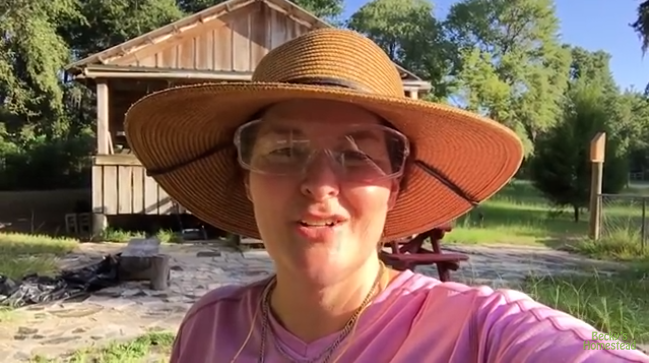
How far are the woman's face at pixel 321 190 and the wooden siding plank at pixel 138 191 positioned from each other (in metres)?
11.0

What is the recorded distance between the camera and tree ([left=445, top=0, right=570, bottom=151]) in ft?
120

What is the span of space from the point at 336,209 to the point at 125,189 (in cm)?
1117

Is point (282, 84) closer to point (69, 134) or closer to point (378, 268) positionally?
point (378, 268)

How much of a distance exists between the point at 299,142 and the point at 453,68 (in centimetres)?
3913

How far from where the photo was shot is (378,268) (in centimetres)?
136

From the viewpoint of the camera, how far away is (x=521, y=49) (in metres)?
41.2

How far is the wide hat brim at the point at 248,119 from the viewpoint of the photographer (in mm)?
1275

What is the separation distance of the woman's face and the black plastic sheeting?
5.74 meters

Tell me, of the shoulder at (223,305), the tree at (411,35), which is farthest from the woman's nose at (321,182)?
the tree at (411,35)

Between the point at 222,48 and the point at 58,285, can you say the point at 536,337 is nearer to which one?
the point at 58,285

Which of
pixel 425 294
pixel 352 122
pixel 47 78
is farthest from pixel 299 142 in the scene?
pixel 47 78

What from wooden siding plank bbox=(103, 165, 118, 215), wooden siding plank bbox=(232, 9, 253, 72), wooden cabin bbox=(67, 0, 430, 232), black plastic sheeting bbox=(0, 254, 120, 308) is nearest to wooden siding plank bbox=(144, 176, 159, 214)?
wooden cabin bbox=(67, 0, 430, 232)

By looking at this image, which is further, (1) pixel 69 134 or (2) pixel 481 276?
(1) pixel 69 134

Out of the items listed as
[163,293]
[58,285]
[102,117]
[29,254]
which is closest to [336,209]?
[163,293]
